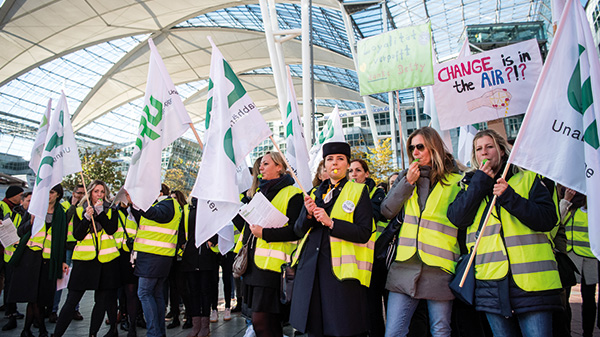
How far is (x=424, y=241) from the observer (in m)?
3.05

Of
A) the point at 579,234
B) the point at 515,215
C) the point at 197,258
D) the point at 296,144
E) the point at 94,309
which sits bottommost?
the point at 94,309

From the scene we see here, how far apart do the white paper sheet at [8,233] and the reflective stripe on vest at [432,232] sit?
18.4ft

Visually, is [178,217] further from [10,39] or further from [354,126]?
[354,126]

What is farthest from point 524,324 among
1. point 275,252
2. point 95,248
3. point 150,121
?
point 95,248

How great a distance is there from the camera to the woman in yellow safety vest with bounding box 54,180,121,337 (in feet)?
15.8

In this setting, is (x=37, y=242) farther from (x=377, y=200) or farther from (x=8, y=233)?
(x=377, y=200)

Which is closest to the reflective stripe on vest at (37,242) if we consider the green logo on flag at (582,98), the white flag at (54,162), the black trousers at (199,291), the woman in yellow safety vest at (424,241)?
the white flag at (54,162)

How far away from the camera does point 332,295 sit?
3020 millimetres

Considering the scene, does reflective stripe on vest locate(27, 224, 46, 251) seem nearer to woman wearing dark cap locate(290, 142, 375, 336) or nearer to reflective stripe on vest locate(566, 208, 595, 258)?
woman wearing dark cap locate(290, 142, 375, 336)

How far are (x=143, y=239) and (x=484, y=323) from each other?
361 centimetres

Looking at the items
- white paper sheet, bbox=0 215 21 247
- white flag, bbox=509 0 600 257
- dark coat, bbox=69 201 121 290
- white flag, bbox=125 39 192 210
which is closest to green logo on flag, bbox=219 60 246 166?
white flag, bbox=125 39 192 210

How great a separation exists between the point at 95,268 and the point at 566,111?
15.5 ft

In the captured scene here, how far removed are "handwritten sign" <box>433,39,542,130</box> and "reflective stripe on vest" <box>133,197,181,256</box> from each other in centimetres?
330

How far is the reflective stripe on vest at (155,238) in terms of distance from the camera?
4.96m
